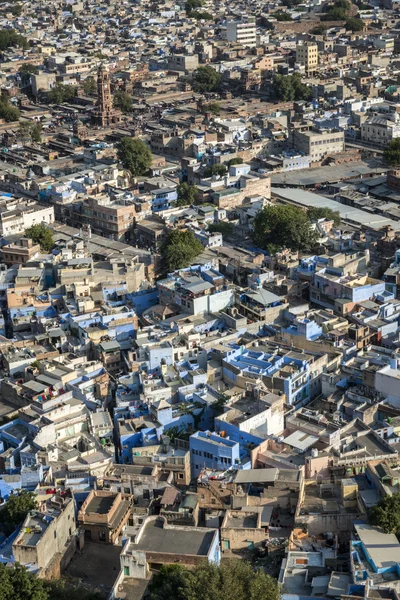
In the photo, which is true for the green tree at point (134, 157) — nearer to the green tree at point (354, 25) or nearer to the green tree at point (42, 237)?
the green tree at point (42, 237)

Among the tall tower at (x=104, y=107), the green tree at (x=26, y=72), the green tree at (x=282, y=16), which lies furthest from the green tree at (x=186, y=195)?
the green tree at (x=282, y=16)

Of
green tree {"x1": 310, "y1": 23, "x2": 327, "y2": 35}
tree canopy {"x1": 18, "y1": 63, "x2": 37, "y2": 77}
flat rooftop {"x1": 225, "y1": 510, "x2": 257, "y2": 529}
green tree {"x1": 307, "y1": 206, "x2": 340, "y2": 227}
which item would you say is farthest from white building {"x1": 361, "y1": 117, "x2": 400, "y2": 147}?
flat rooftop {"x1": 225, "y1": 510, "x2": 257, "y2": 529}

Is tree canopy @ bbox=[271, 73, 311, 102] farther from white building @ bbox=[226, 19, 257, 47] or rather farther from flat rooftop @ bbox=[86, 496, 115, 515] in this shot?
flat rooftop @ bbox=[86, 496, 115, 515]

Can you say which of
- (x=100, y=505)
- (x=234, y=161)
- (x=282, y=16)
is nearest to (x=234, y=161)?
(x=234, y=161)

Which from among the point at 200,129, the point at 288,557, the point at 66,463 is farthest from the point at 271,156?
the point at 288,557

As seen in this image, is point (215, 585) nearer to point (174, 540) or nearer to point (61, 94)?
point (174, 540)

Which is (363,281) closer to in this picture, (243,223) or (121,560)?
(243,223)
